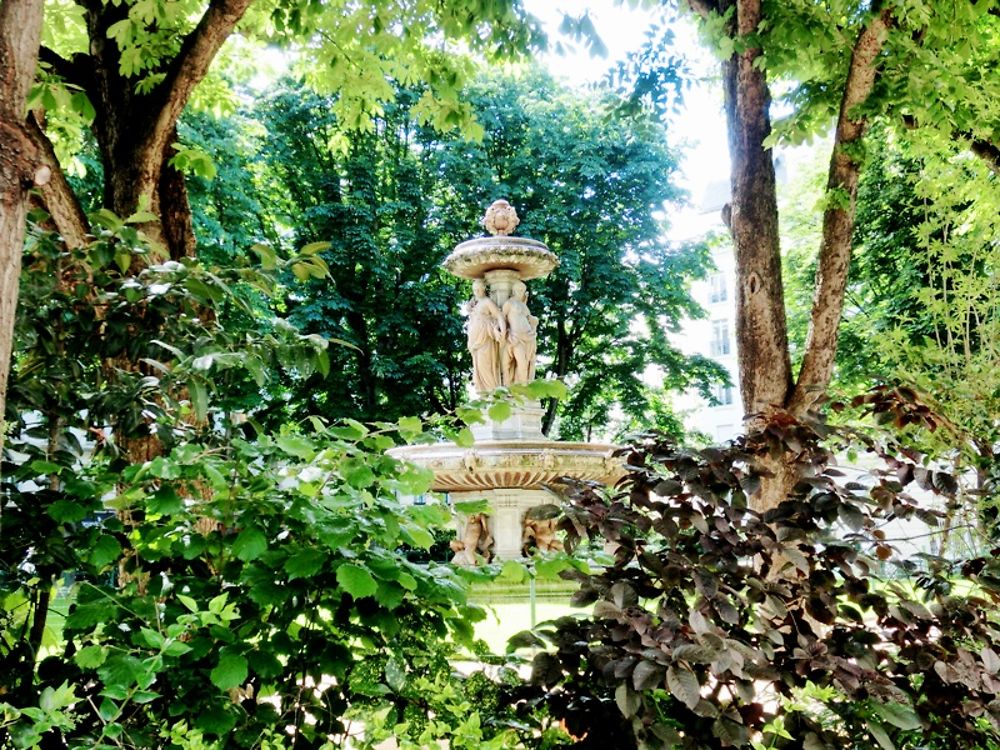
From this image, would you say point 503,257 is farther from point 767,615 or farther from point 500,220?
point 767,615

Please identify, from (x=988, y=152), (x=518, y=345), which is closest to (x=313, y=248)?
(x=988, y=152)

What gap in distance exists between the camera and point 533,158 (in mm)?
19031

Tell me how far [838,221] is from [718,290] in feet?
112

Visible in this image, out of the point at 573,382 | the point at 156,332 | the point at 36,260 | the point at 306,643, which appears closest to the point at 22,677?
the point at 306,643

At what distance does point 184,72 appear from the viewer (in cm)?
350

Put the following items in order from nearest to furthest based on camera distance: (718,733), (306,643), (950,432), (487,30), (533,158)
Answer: (718,733) < (306,643) < (950,432) < (487,30) < (533,158)

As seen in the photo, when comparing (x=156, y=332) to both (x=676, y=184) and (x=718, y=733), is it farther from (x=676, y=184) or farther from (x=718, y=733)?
(x=676, y=184)

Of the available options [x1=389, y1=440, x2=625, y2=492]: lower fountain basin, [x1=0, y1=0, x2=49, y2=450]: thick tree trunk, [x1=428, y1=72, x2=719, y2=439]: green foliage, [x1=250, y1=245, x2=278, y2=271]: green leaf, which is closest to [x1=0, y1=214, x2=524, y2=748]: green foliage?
[x1=250, y1=245, x2=278, y2=271]: green leaf

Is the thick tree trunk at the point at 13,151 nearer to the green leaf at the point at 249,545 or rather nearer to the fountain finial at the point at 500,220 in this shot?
the green leaf at the point at 249,545

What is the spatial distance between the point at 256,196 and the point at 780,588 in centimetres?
1642

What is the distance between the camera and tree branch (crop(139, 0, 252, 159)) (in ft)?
11.4

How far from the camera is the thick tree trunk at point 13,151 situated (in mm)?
1717

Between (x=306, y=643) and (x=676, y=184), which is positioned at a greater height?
(x=676, y=184)

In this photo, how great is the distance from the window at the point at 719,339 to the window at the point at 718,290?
1.16m
